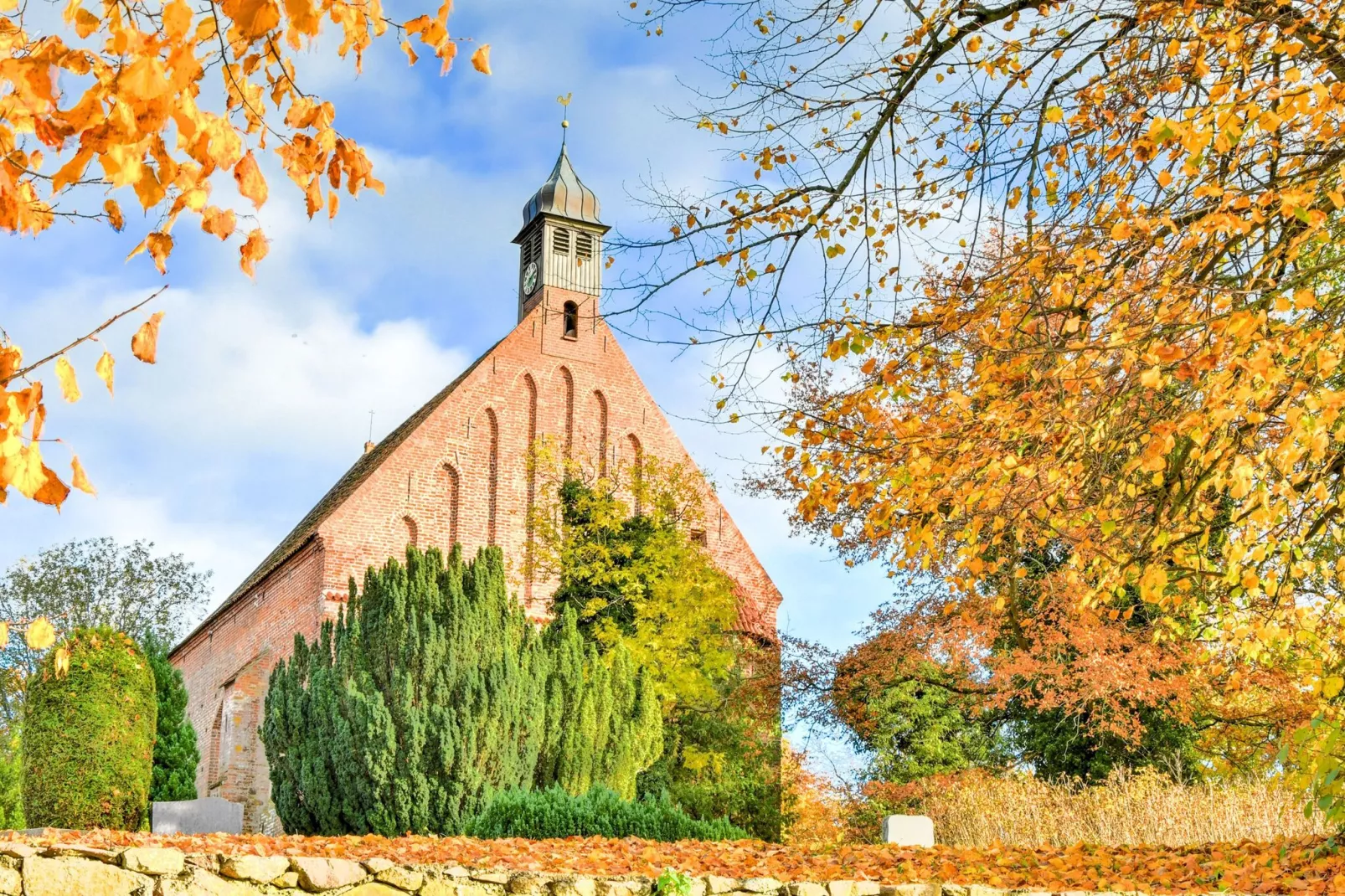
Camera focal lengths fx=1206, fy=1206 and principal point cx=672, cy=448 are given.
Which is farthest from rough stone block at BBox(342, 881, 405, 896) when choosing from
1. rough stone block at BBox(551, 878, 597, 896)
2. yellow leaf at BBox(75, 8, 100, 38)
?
yellow leaf at BBox(75, 8, 100, 38)

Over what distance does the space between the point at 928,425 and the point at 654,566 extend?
12.9 metres

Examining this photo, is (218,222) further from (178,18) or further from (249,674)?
(249,674)

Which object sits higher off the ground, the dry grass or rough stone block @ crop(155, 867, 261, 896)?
rough stone block @ crop(155, 867, 261, 896)

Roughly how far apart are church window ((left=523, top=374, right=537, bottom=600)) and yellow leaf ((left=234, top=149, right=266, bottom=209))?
63.4ft

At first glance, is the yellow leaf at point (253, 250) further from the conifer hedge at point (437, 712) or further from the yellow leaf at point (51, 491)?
the conifer hedge at point (437, 712)

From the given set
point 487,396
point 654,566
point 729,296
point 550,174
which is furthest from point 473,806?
point 550,174

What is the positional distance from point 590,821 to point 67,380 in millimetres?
Answer: 8510

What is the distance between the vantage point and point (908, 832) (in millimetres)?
11438

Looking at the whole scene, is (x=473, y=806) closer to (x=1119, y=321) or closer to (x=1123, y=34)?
(x=1119, y=321)

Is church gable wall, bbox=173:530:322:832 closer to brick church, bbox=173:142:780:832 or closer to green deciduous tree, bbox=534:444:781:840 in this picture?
brick church, bbox=173:142:780:832

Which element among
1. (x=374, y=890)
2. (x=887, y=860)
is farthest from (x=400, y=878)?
(x=887, y=860)

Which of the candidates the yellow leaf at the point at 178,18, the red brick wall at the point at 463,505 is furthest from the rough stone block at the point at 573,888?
the red brick wall at the point at 463,505

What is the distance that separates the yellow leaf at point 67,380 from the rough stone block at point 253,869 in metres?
4.37

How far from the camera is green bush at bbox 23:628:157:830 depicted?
1499 centimetres
